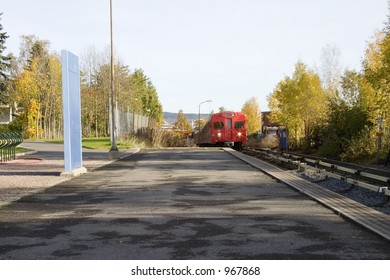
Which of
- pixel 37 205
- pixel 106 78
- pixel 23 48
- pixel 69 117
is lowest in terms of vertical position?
pixel 37 205

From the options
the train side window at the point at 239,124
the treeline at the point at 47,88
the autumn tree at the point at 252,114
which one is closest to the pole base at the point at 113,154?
the train side window at the point at 239,124

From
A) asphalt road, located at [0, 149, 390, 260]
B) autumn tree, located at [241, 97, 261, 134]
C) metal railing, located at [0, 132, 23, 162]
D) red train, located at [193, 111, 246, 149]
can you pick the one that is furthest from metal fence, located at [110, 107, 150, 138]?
autumn tree, located at [241, 97, 261, 134]

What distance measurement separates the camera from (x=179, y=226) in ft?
25.4

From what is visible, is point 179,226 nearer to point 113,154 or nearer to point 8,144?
point 8,144

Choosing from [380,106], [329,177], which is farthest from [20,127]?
[329,177]

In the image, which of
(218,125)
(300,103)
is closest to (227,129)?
(218,125)

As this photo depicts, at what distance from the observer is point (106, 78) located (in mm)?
69500

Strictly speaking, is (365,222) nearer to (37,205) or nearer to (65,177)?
(37,205)

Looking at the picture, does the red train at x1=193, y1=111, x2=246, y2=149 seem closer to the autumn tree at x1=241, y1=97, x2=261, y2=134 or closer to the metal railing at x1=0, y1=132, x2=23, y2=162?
the metal railing at x1=0, y1=132, x2=23, y2=162

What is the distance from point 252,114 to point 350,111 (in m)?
70.1

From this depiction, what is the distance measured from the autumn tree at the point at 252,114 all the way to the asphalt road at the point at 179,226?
8401cm

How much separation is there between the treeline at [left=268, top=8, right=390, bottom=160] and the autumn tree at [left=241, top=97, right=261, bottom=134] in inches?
1909

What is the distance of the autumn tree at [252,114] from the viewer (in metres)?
96.8

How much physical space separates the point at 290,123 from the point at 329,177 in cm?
3243
